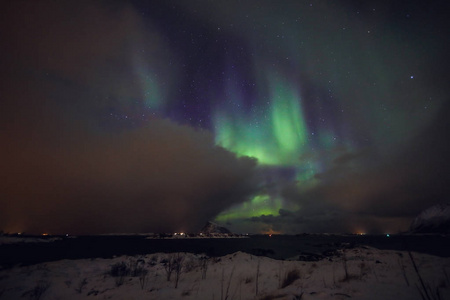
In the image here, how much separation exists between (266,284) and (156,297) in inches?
230

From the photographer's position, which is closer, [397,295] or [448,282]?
[397,295]

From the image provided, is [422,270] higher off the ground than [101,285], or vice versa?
[422,270]

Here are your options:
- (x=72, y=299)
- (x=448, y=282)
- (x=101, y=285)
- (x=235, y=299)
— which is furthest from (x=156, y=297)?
(x=448, y=282)

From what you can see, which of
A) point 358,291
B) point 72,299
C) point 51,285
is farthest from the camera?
point 51,285

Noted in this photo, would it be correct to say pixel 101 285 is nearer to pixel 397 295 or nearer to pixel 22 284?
pixel 22 284

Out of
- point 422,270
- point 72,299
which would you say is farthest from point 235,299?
point 422,270

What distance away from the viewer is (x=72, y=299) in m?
9.57

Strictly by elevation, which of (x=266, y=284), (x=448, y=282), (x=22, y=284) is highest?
(x=448, y=282)

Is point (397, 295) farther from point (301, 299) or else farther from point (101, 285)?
point (101, 285)

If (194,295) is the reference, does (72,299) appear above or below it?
below

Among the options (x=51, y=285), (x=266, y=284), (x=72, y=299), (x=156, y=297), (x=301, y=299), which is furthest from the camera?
(x=51, y=285)

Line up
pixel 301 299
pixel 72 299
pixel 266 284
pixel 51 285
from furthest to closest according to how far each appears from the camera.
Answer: pixel 51 285, pixel 266 284, pixel 72 299, pixel 301 299

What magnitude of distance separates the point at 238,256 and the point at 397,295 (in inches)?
660

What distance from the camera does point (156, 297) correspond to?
324 inches
